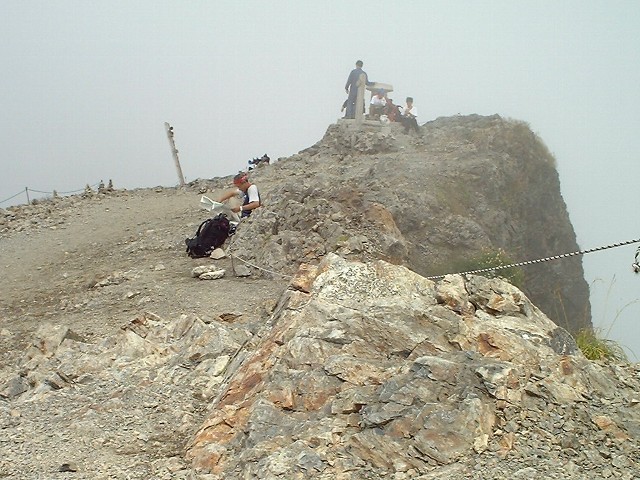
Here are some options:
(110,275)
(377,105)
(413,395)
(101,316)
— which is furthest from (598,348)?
(377,105)

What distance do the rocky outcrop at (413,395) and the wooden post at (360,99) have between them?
14822 mm

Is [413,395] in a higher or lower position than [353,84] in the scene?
lower

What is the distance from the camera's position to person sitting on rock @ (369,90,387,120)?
21.9m

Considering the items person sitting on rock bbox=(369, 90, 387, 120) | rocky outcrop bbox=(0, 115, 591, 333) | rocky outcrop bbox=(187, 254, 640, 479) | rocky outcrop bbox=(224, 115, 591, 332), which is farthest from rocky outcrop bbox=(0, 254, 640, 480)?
person sitting on rock bbox=(369, 90, 387, 120)

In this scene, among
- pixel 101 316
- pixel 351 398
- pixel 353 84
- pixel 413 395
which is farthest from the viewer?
pixel 353 84

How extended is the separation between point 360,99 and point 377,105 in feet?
2.78

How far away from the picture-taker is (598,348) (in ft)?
20.4

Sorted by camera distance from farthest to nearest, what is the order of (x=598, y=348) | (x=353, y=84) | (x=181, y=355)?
(x=353, y=84)
(x=181, y=355)
(x=598, y=348)

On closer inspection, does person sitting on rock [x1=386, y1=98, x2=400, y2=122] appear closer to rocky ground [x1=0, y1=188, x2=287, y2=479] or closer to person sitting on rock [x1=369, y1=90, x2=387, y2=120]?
person sitting on rock [x1=369, y1=90, x2=387, y2=120]

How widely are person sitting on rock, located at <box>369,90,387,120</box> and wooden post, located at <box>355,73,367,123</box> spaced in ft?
1.18

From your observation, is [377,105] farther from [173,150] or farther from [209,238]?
[209,238]

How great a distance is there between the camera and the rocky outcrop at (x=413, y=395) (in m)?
4.62

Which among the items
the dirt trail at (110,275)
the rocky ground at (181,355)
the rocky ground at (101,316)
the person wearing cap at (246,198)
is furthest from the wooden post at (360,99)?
the person wearing cap at (246,198)

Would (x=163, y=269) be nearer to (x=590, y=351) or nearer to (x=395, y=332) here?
(x=395, y=332)
